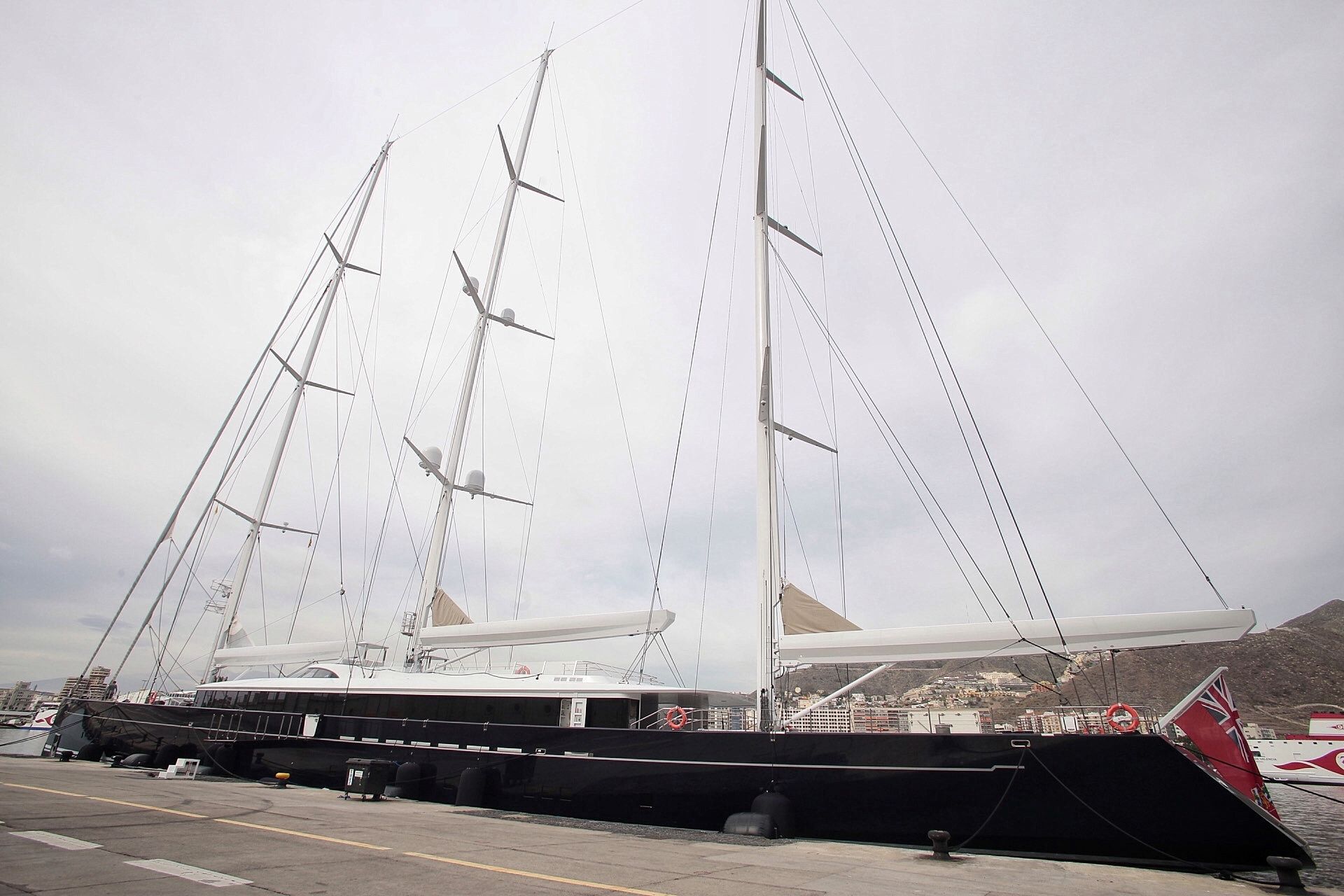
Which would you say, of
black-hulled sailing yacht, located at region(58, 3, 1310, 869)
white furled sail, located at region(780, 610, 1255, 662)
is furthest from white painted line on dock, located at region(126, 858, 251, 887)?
white furled sail, located at region(780, 610, 1255, 662)

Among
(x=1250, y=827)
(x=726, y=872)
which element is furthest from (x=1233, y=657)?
(x=726, y=872)

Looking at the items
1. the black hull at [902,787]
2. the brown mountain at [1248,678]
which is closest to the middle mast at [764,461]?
the black hull at [902,787]

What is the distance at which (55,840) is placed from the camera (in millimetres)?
6090

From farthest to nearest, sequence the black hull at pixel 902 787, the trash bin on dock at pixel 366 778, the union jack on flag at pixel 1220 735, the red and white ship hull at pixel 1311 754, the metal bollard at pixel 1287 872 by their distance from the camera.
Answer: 1. the red and white ship hull at pixel 1311 754
2. the trash bin on dock at pixel 366 778
3. the union jack on flag at pixel 1220 735
4. the black hull at pixel 902 787
5. the metal bollard at pixel 1287 872

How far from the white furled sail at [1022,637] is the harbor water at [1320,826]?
216 centimetres

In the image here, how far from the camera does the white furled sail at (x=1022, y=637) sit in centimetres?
943

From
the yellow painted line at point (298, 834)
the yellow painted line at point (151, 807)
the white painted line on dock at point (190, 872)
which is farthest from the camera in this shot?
the yellow painted line at point (151, 807)

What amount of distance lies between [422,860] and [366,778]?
28.5 ft

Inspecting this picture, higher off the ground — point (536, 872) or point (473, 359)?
point (473, 359)

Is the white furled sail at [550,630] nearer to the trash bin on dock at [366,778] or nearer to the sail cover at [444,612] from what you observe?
the sail cover at [444,612]

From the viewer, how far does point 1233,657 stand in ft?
255

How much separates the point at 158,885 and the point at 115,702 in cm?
2554

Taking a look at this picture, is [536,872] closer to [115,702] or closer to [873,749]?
[873,749]

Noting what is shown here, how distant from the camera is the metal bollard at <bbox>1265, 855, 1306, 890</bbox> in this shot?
696 centimetres
